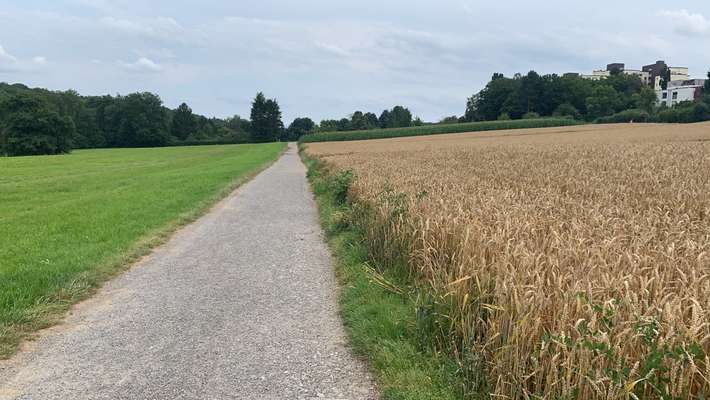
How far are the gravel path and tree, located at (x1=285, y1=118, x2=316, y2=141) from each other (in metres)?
149

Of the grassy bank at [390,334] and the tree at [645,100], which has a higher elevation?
the tree at [645,100]

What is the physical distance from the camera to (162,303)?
5.91 meters

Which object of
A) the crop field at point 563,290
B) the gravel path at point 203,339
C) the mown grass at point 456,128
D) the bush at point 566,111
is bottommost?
the gravel path at point 203,339

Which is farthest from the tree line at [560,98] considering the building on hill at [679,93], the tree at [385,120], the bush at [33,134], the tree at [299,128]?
the bush at [33,134]

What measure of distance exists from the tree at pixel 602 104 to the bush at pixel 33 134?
350 ft

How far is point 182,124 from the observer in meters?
134

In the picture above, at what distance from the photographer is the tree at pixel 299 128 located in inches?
6171

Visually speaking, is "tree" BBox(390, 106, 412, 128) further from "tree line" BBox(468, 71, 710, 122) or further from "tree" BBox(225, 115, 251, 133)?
"tree" BBox(225, 115, 251, 133)

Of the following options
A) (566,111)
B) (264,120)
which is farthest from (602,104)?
(264,120)

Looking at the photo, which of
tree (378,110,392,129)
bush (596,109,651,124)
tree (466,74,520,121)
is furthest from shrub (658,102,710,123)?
tree (378,110,392,129)

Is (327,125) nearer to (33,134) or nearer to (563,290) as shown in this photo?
(33,134)

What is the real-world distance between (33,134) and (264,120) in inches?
2618

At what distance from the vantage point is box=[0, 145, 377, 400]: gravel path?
3.81 meters

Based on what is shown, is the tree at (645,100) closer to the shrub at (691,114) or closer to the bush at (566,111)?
the bush at (566,111)
